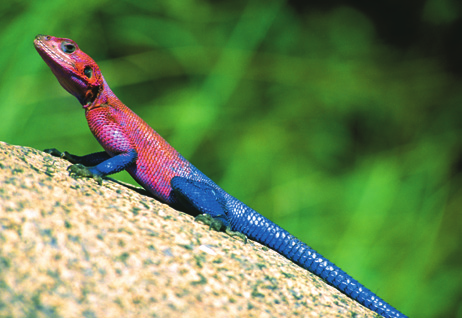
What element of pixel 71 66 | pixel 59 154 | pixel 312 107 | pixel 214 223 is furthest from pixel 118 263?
pixel 312 107

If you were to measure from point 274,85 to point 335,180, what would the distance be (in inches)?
39.3

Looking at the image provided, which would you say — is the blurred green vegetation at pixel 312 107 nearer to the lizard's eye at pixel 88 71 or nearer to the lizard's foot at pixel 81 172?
the lizard's eye at pixel 88 71

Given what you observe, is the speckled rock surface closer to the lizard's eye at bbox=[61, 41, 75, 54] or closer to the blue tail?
the blue tail

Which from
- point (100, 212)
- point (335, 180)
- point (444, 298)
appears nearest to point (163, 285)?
point (100, 212)

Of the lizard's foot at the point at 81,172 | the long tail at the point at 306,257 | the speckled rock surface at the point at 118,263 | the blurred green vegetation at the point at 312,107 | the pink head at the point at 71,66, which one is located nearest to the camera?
the speckled rock surface at the point at 118,263

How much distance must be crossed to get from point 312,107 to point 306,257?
2211mm

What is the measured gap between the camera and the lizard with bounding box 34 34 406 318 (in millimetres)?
2484

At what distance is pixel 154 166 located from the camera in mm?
2664

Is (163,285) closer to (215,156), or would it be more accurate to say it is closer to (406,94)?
(215,156)

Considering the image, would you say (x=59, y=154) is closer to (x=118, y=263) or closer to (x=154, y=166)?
(x=154, y=166)

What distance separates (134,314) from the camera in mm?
1500

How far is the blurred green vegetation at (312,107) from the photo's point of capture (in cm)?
418

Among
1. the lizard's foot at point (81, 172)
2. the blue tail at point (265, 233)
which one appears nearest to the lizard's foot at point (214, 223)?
the blue tail at point (265, 233)

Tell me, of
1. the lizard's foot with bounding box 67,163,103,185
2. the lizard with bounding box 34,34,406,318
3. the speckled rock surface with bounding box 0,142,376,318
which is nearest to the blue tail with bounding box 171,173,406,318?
the lizard with bounding box 34,34,406,318
